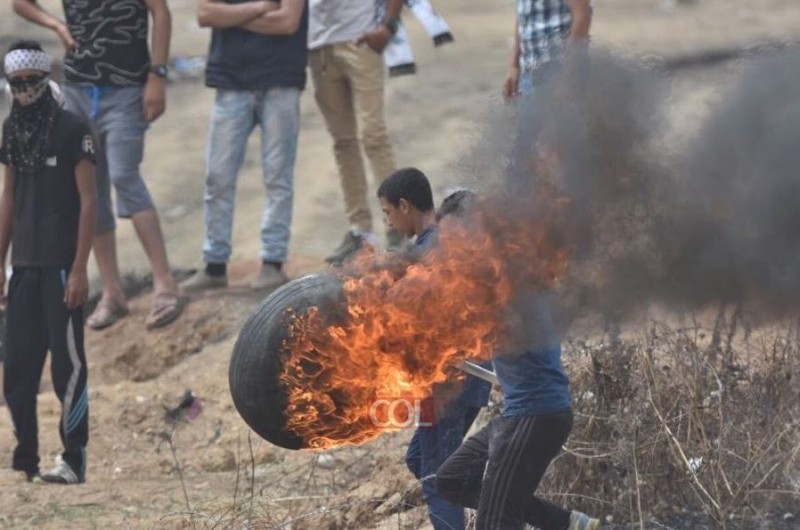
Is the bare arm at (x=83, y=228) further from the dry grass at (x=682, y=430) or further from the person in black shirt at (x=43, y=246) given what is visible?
the dry grass at (x=682, y=430)

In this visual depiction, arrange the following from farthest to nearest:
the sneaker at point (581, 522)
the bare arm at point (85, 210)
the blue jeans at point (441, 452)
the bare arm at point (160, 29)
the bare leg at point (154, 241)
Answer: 1. the bare leg at point (154, 241)
2. the bare arm at point (160, 29)
3. the bare arm at point (85, 210)
4. the blue jeans at point (441, 452)
5. the sneaker at point (581, 522)

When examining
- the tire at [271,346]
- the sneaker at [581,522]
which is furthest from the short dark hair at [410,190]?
the sneaker at [581,522]

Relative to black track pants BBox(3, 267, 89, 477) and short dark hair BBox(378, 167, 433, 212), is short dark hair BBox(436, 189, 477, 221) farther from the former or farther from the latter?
black track pants BBox(3, 267, 89, 477)

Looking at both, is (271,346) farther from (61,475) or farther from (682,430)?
(61,475)

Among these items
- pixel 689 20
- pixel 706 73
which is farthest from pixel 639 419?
pixel 689 20

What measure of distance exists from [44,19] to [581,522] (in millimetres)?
5182

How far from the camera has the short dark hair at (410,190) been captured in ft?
19.2

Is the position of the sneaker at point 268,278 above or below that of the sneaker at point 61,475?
above

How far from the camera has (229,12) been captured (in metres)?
9.22

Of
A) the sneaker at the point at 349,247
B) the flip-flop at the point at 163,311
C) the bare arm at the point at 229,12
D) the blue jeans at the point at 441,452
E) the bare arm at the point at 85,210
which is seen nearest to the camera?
the blue jeans at the point at 441,452

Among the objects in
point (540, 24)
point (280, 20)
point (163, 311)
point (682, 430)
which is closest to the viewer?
point (682, 430)

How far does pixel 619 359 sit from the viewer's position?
6.61 m

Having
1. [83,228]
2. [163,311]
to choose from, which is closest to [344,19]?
[163,311]

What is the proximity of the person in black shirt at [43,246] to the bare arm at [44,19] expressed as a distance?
5.39 feet
